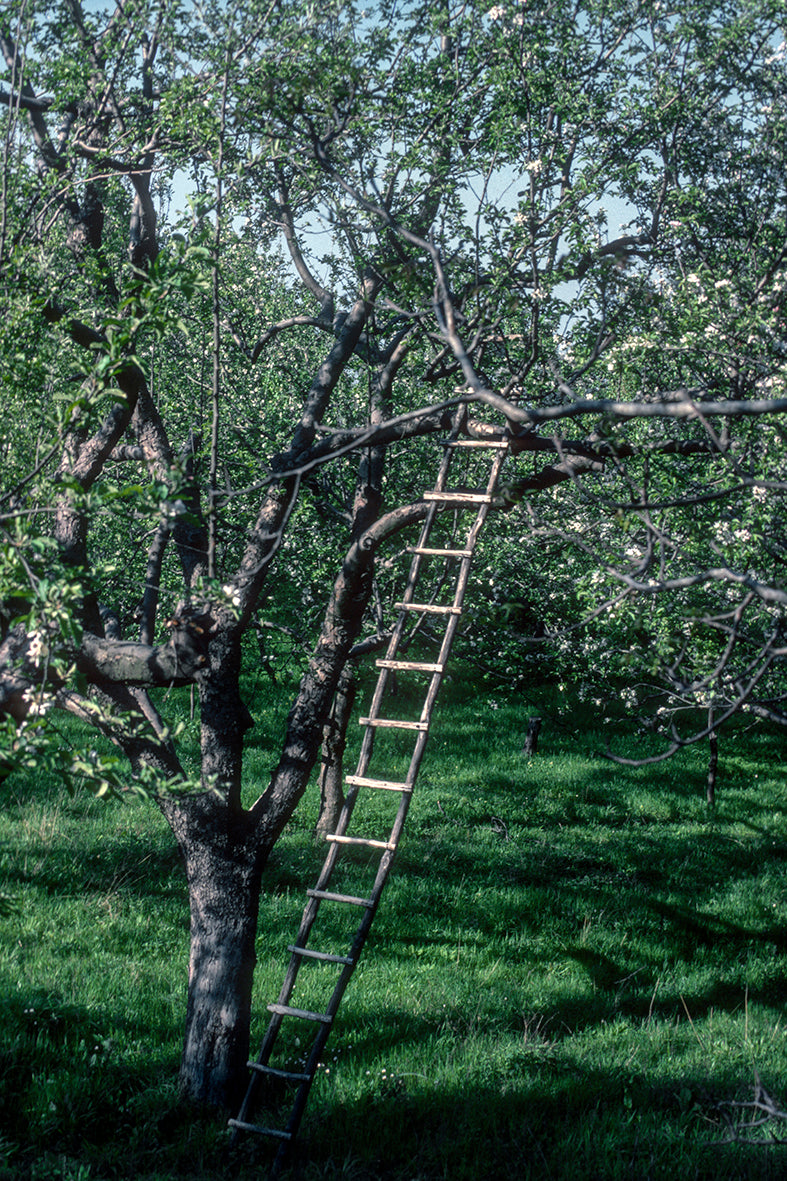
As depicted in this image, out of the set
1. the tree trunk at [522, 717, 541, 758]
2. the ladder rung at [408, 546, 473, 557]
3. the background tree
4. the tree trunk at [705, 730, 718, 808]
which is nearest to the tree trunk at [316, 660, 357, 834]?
the background tree

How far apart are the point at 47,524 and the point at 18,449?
1198 millimetres

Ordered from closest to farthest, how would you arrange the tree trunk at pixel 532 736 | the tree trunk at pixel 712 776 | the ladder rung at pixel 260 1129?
1. the ladder rung at pixel 260 1129
2. the tree trunk at pixel 712 776
3. the tree trunk at pixel 532 736

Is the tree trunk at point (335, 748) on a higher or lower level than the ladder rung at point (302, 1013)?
higher

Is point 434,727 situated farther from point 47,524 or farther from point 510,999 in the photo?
point 47,524

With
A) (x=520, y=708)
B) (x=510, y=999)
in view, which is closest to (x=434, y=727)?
(x=520, y=708)

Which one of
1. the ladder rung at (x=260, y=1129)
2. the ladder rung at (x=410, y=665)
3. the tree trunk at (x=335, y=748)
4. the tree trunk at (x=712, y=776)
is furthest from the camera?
the tree trunk at (x=712, y=776)

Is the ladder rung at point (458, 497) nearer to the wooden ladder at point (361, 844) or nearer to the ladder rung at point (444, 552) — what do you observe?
the wooden ladder at point (361, 844)

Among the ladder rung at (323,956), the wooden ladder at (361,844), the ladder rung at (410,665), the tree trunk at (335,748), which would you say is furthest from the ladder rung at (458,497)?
the tree trunk at (335,748)

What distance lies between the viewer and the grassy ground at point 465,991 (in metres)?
7.57

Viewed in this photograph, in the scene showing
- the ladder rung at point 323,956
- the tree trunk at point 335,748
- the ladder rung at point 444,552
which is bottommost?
the ladder rung at point 323,956

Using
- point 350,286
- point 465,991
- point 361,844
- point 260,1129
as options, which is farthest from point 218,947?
point 350,286

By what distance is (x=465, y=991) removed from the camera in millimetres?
10617

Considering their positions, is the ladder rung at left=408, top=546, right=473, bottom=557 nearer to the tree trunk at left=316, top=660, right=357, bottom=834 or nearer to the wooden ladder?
the wooden ladder

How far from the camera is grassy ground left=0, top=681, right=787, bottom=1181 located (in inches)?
298
